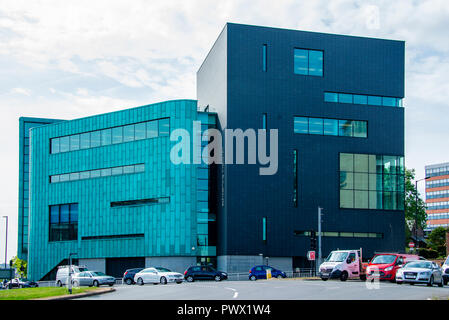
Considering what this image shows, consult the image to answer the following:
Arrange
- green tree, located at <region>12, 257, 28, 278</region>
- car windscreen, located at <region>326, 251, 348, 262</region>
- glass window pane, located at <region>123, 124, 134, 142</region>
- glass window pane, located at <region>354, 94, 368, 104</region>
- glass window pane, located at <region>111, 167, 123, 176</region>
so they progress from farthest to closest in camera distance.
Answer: green tree, located at <region>12, 257, 28, 278</region>, glass window pane, located at <region>111, 167, 123, 176</region>, glass window pane, located at <region>123, 124, 134, 142</region>, glass window pane, located at <region>354, 94, 368, 104</region>, car windscreen, located at <region>326, 251, 348, 262</region>

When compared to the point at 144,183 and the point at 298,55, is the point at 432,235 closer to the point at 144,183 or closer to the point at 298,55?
the point at 298,55

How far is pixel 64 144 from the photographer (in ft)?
262

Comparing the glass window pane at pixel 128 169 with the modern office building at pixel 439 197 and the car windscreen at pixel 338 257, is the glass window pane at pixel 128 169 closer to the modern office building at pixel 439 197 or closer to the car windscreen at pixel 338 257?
the car windscreen at pixel 338 257

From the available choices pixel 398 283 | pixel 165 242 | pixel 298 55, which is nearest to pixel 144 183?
pixel 165 242

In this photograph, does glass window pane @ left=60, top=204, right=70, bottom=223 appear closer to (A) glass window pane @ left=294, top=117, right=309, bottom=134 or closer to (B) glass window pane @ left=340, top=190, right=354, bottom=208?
(A) glass window pane @ left=294, top=117, right=309, bottom=134

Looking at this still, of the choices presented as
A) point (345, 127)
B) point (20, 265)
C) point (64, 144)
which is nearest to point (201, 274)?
point (345, 127)

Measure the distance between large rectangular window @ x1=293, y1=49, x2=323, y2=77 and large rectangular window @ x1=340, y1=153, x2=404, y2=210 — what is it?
10.3 meters

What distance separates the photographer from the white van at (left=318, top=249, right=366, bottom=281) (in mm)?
38906

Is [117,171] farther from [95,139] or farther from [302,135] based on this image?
[302,135]

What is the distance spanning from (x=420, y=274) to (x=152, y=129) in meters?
45.0

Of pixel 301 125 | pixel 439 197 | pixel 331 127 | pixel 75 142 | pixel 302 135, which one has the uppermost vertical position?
pixel 301 125

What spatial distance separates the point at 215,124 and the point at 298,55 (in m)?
12.6

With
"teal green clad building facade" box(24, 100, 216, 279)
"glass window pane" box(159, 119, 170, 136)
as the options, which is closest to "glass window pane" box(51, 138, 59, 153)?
"teal green clad building facade" box(24, 100, 216, 279)

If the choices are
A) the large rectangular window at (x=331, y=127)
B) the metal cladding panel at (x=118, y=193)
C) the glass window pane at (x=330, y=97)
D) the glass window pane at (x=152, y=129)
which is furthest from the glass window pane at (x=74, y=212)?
the glass window pane at (x=330, y=97)
